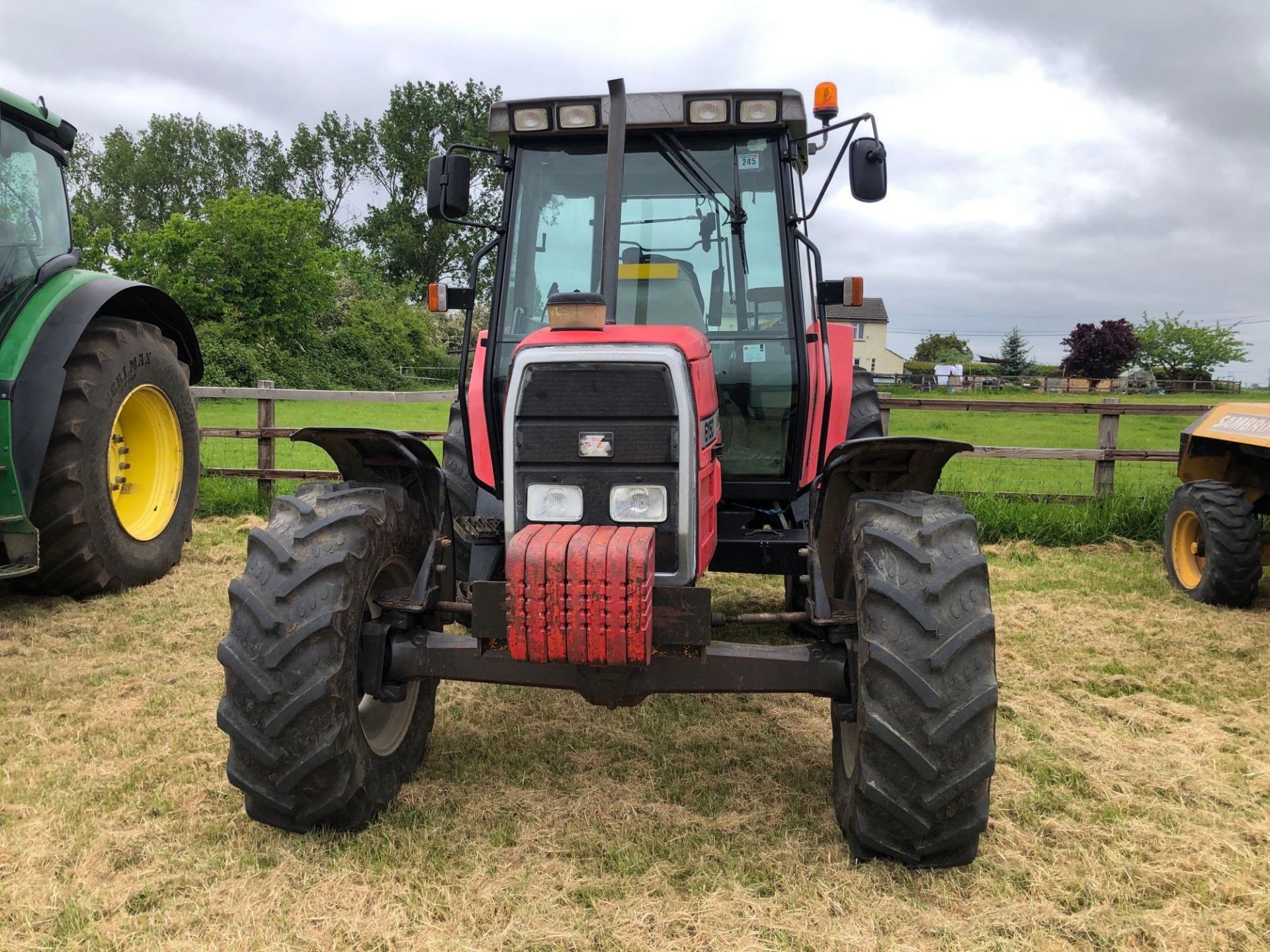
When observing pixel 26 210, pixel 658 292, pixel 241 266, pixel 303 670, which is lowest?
pixel 303 670

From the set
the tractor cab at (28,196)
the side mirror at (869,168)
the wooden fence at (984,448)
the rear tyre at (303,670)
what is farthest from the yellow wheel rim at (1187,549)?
the tractor cab at (28,196)

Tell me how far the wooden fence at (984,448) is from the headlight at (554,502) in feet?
17.6

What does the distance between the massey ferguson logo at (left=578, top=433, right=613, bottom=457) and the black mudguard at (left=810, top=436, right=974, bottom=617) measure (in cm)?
81

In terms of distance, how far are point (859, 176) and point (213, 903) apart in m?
3.22

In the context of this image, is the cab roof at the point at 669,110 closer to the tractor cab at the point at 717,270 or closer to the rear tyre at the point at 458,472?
the tractor cab at the point at 717,270

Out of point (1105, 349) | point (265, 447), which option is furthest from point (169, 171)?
point (1105, 349)

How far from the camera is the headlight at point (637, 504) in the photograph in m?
2.75

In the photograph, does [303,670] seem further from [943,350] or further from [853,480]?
[943,350]

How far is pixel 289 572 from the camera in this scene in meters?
2.79

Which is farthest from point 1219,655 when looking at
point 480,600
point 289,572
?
point 289,572

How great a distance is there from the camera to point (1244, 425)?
19.9 feet

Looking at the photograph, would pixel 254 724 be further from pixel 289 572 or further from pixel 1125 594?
pixel 1125 594

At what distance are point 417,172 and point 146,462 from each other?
3647cm

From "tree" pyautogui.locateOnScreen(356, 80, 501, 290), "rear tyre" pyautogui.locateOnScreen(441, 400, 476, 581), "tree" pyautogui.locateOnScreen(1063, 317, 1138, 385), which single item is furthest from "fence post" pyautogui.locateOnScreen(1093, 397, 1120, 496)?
"tree" pyautogui.locateOnScreen(1063, 317, 1138, 385)
